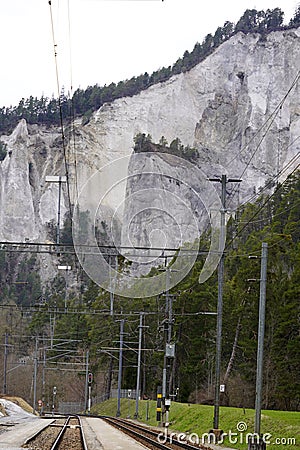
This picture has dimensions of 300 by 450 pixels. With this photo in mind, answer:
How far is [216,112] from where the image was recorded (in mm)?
185500

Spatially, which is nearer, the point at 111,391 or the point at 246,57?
the point at 111,391

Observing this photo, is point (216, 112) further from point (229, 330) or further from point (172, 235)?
point (172, 235)

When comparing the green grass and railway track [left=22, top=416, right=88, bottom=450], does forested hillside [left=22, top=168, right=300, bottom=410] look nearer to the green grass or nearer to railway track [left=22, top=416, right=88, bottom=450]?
the green grass

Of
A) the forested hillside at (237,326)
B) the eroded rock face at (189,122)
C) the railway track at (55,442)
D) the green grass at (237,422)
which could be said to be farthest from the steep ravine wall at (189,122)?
the railway track at (55,442)

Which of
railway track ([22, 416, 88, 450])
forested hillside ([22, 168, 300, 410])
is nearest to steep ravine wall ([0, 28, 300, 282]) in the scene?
forested hillside ([22, 168, 300, 410])

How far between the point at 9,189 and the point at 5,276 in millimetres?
19747

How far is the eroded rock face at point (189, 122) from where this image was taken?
174 m

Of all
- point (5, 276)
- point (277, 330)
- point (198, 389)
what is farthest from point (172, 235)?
point (5, 276)

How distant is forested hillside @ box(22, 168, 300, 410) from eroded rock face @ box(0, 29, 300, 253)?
8493 cm

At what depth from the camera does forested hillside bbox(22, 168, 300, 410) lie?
176ft

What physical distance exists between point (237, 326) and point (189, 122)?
411 feet

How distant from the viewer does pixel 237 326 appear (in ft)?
Result: 203

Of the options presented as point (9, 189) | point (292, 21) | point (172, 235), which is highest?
point (292, 21)

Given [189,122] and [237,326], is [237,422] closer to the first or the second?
[237,326]
